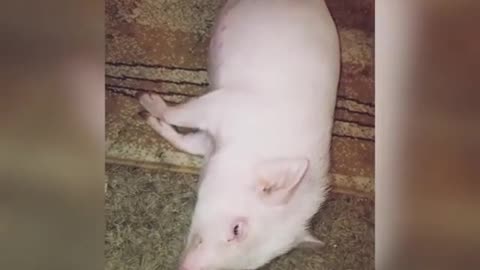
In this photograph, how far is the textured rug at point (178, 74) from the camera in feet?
3.70

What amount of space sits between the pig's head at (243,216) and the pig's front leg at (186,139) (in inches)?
1.1

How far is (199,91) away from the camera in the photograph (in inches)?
45.2

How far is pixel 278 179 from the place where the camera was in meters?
1.13

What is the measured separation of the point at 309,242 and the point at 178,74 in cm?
29

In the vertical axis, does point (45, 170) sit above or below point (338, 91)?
below

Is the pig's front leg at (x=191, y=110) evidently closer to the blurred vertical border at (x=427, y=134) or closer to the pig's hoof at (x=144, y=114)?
the pig's hoof at (x=144, y=114)

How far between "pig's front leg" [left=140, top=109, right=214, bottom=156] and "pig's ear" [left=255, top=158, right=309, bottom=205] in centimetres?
8

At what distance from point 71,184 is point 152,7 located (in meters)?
0.26

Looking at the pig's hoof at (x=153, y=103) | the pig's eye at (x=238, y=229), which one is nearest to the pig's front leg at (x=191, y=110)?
the pig's hoof at (x=153, y=103)

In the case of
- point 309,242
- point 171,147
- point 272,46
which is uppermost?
point 272,46

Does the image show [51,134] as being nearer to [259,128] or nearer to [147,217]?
[147,217]

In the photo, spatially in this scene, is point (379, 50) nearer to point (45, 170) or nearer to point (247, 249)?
point (247, 249)

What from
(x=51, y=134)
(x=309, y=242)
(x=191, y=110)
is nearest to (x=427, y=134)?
(x=309, y=242)

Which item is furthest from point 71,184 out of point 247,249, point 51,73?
point 247,249
